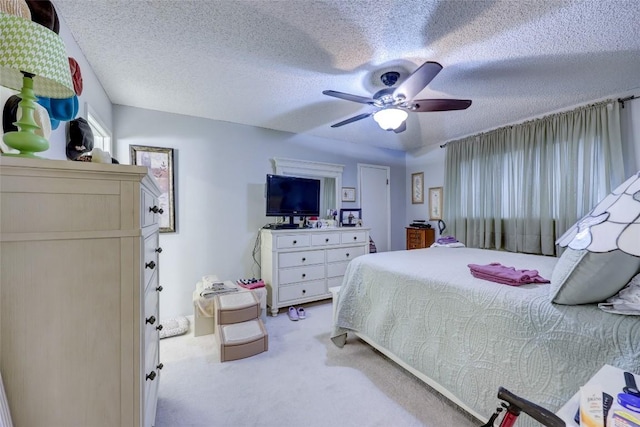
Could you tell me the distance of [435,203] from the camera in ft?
14.3

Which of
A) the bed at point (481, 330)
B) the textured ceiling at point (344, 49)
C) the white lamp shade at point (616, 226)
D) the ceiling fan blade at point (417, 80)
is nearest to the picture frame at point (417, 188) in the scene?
the textured ceiling at point (344, 49)

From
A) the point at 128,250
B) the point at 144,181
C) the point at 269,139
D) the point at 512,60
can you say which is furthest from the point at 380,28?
the point at 269,139

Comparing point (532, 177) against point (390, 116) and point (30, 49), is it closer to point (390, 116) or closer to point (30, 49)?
point (390, 116)

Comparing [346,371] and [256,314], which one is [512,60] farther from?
[256,314]

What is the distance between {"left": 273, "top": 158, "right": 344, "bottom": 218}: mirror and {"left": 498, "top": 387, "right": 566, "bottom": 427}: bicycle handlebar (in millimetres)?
3233

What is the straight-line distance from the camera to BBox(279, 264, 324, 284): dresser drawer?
3.14 m

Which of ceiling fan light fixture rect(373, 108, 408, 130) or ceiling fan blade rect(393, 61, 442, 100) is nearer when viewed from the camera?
ceiling fan blade rect(393, 61, 442, 100)

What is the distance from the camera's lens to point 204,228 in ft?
10.3

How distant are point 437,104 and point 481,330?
167 cm

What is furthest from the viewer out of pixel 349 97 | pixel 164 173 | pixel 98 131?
pixel 164 173

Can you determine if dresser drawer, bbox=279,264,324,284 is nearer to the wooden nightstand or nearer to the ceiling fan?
the wooden nightstand

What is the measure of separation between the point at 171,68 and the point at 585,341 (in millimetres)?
2954

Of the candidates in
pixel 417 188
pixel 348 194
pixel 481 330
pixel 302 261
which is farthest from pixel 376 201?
pixel 481 330

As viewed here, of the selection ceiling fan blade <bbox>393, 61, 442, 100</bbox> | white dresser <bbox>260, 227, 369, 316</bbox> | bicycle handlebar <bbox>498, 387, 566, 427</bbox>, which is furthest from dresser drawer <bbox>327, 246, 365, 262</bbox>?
bicycle handlebar <bbox>498, 387, 566, 427</bbox>
